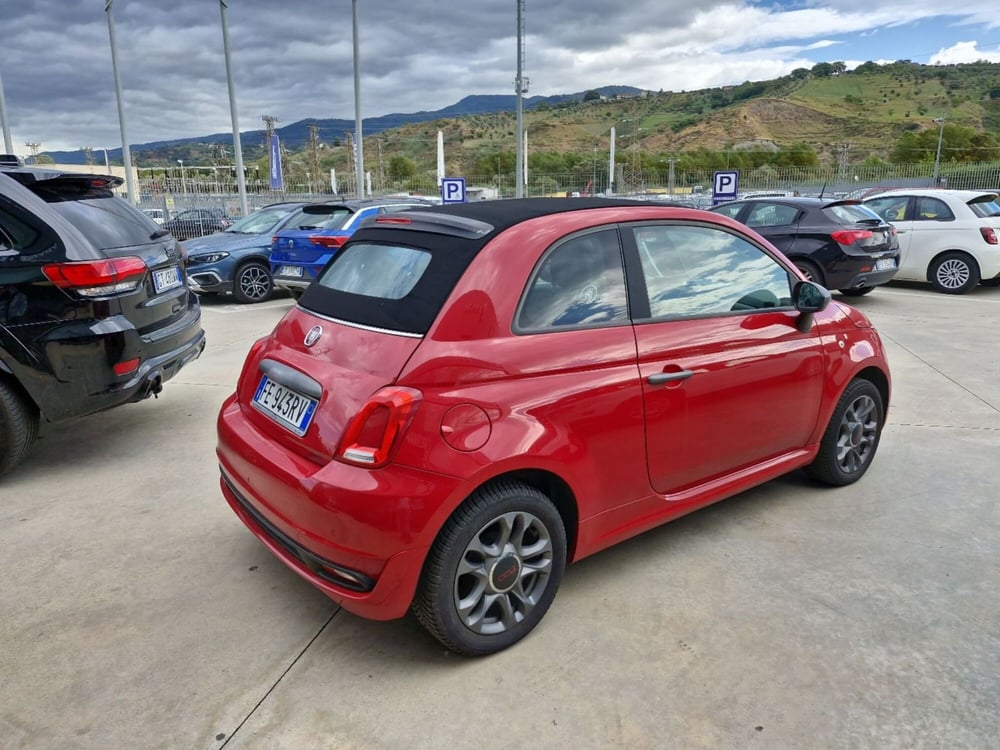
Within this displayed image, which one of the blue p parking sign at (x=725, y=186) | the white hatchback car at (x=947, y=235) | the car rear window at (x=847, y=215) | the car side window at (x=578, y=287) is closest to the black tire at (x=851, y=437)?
the car side window at (x=578, y=287)

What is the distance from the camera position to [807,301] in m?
3.37

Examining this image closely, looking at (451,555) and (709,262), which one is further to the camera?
(709,262)

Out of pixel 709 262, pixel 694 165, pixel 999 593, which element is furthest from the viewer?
pixel 694 165

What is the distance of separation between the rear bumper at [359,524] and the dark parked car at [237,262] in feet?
28.8

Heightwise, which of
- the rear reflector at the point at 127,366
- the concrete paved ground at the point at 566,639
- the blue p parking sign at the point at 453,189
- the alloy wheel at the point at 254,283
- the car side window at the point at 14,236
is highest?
the blue p parking sign at the point at 453,189

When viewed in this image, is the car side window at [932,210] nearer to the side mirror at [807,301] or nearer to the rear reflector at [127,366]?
the side mirror at [807,301]

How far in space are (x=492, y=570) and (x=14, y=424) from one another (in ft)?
10.1

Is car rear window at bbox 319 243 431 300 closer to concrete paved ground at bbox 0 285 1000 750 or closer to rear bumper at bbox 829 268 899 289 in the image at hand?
concrete paved ground at bbox 0 285 1000 750

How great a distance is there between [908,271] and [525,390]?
11.2 meters

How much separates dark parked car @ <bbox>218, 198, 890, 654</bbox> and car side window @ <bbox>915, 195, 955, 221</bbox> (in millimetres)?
9330

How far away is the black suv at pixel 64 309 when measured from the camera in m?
3.79

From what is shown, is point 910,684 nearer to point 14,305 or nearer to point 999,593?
point 999,593

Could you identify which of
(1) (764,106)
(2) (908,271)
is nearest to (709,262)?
(2) (908,271)

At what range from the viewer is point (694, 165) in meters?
59.0
